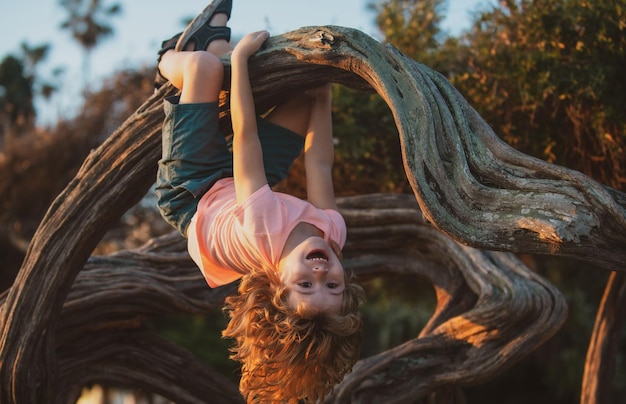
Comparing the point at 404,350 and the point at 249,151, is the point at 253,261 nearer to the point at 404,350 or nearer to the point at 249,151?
the point at 249,151

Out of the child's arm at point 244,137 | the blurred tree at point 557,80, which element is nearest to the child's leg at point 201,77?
the child's arm at point 244,137

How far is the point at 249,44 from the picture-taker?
4.13 metres

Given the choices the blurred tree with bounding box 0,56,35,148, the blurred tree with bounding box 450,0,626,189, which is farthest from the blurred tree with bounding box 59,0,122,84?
the blurred tree with bounding box 450,0,626,189

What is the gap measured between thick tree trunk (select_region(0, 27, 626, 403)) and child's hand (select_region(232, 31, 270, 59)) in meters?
0.08

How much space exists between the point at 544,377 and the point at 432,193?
10.8 metres

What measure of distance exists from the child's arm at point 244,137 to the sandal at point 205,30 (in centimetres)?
43

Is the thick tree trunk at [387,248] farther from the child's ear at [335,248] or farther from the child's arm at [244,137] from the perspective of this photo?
the child's ear at [335,248]

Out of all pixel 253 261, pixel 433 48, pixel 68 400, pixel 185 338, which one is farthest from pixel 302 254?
pixel 185 338

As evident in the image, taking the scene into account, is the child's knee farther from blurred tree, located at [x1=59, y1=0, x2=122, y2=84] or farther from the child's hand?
blurred tree, located at [x1=59, y1=0, x2=122, y2=84]

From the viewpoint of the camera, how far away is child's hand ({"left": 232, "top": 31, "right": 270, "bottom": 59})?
410 centimetres

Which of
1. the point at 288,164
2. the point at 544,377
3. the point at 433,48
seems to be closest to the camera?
the point at 288,164

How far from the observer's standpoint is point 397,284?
Answer: 32.5ft

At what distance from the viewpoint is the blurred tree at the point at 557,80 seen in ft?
18.1

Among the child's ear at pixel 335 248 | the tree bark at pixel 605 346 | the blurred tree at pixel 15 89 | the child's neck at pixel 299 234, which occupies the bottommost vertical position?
the tree bark at pixel 605 346
